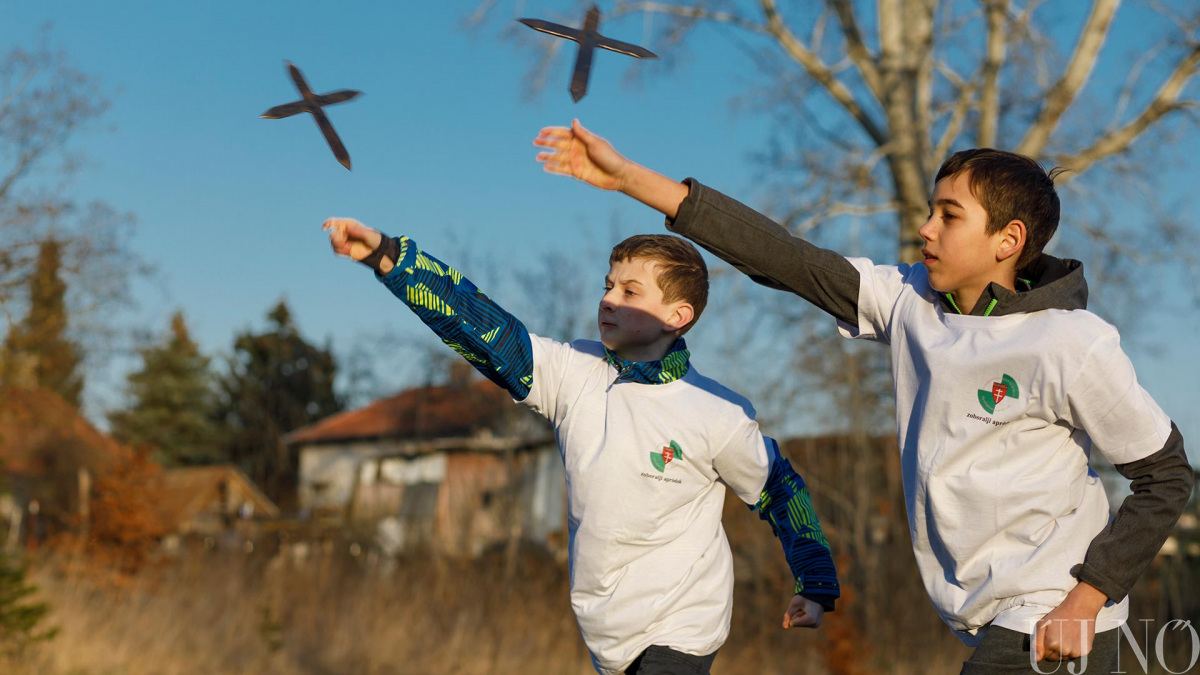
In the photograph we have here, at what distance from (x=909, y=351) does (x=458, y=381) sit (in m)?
16.1

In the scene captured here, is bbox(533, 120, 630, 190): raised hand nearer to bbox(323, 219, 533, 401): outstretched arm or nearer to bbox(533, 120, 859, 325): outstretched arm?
bbox(533, 120, 859, 325): outstretched arm

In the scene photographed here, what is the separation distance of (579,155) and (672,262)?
3.64ft

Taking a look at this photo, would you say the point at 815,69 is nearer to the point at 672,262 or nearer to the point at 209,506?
the point at 672,262

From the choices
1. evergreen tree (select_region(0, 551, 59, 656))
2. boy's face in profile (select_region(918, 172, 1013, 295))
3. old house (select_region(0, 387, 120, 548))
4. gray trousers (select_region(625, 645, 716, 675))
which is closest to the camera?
boy's face in profile (select_region(918, 172, 1013, 295))

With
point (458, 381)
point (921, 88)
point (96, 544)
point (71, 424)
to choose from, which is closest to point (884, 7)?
point (921, 88)

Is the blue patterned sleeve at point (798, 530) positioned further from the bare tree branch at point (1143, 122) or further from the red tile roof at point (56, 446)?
the red tile roof at point (56, 446)

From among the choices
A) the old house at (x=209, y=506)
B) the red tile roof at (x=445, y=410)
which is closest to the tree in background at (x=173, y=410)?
the old house at (x=209, y=506)

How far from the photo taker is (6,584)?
8.92 metres

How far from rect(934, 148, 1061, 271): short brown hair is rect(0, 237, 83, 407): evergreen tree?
43.1ft

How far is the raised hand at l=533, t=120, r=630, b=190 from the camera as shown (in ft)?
8.44

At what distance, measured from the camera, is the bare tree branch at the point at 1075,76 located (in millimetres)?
11859

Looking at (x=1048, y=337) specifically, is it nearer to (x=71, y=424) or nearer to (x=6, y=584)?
(x=6, y=584)

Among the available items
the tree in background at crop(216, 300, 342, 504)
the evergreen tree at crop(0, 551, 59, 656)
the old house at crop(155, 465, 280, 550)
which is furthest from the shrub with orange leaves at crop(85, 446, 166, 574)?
the tree in background at crop(216, 300, 342, 504)

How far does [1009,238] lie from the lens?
275cm
